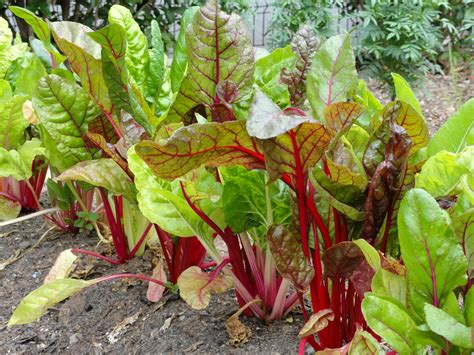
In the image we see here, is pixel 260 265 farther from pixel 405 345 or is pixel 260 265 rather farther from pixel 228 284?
pixel 405 345

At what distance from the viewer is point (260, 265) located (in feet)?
4.37

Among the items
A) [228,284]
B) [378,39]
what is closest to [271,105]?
[228,284]

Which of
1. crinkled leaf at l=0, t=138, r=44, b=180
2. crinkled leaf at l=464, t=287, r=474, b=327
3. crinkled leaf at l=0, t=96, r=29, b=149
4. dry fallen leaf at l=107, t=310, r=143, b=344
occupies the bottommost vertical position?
dry fallen leaf at l=107, t=310, r=143, b=344

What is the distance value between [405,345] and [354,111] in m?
0.34

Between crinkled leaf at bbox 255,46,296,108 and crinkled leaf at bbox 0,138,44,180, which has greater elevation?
crinkled leaf at bbox 255,46,296,108

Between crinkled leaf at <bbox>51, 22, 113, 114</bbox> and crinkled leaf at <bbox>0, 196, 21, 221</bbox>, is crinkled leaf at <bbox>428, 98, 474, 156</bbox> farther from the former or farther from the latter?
crinkled leaf at <bbox>0, 196, 21, 221</bbox>

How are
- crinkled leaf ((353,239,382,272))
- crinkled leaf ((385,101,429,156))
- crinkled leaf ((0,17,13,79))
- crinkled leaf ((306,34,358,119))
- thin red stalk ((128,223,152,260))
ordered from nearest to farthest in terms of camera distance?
crinkled leaf ((353,239,382,272)) < crinkled leaf ((385,101,429,156)) < crinkled leaf ((306,34,358,119)) < thin red stalk ((128,223,152,260)) < crinkled leaf ((0,17,13,79))

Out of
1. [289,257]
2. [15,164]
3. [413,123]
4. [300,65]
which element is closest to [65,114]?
[15,164]

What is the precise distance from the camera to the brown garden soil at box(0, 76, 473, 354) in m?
1.33

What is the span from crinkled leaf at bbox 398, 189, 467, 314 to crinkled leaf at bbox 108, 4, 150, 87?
793 mm

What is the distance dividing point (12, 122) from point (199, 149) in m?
0.95

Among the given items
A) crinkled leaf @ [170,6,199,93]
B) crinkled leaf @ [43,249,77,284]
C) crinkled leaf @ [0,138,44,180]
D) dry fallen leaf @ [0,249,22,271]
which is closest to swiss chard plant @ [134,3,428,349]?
crinkled leaf @ [170,6,199,93]

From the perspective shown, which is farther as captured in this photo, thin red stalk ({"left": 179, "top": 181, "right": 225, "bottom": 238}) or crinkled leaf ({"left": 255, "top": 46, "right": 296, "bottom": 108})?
crinkled leaf ({"left": 255, "top": 46, "right": 296, "bottom": 108})

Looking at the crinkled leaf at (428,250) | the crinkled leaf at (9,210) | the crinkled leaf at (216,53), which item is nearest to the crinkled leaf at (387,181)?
the crinkled leaf at (428,250)
